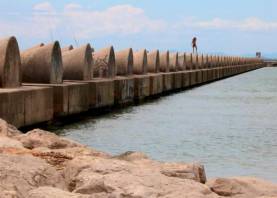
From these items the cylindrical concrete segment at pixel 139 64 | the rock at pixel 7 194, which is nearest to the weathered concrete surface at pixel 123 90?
the cylindrical concrete segment at pixel 139 64

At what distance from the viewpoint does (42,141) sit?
7.73m

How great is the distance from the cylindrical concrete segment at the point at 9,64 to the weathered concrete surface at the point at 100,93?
355 cm

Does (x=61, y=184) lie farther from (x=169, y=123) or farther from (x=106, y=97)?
(x=106, y=97)

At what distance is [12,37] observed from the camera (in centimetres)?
1355

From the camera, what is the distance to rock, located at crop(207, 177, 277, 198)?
6.64 m

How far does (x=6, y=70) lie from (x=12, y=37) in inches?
28.9

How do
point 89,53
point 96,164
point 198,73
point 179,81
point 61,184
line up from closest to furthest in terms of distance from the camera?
point 61,184, point 96,164, point 89,53, point 179,81, point 198,73

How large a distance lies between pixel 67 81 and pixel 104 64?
3296 mm

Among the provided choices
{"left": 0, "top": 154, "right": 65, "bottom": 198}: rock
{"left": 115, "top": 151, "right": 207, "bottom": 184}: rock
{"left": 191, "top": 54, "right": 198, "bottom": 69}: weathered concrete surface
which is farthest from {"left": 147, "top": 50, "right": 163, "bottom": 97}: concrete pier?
{"left": 0, "top": 154, "right": 65, "bottom": 198}: rock

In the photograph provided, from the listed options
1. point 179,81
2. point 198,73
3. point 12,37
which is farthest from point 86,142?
point 198,73

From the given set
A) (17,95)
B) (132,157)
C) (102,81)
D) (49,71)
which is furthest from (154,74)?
(132,157)

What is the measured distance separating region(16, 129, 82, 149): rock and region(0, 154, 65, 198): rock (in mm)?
1552

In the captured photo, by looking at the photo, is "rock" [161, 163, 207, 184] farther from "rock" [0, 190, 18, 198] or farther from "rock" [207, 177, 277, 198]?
"rock" [0, 190, 18, 198]

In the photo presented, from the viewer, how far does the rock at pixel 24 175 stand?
5.04m
